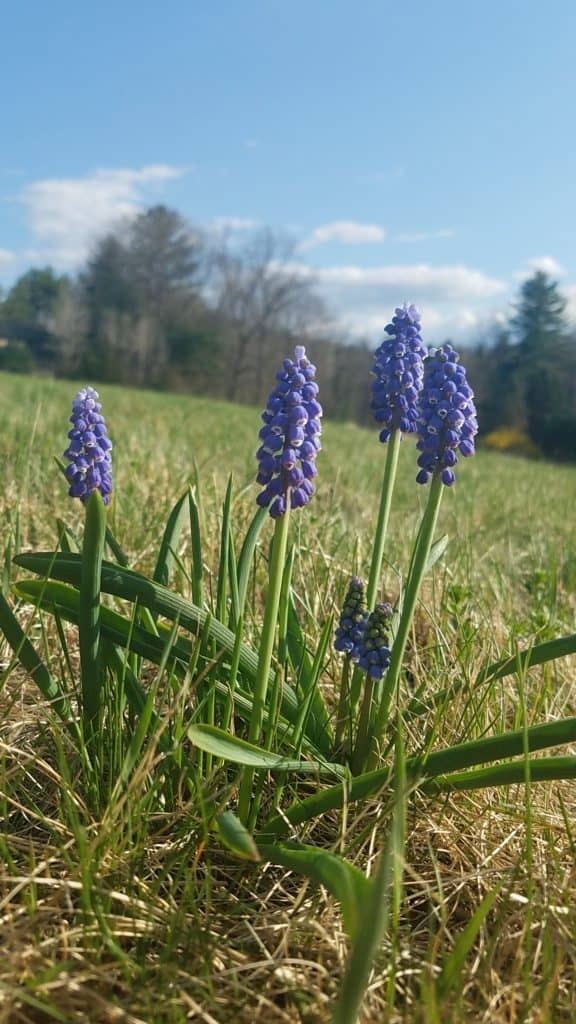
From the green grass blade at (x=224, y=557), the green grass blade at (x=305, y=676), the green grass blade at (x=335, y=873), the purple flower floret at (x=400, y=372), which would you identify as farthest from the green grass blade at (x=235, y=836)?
the purple flower floret at (x=400, y=372)

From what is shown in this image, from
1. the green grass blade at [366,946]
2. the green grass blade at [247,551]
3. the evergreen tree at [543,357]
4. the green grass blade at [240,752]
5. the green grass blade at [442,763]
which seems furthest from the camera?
the evergreen tree at [543,357]

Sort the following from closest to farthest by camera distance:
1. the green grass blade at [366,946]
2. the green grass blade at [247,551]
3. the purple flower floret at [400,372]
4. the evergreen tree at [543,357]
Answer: the green grass blade at [366,946] → the purple flower floret at [400,372] → the green grass blade at [247,551] → the evergreen tree at [543,357]

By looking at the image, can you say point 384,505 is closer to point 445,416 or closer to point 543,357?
point 445,416

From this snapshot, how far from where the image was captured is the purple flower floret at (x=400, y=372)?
6.22ft

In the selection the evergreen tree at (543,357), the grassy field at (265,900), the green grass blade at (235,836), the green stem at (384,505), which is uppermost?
the evergreen tree at (543,357)

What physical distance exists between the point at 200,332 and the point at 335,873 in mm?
60424

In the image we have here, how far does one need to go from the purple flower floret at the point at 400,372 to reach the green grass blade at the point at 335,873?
93cm

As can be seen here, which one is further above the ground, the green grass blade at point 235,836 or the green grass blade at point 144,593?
the green grass blade at point 144,593

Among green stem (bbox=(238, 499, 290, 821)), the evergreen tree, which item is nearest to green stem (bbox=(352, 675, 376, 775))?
green stem (bbox=(238, 499, 290, 821))

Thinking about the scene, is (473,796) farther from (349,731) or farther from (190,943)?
(190,943)

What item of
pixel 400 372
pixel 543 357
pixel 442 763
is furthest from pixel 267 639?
pixel 543 357

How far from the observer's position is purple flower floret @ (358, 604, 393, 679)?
1.82m

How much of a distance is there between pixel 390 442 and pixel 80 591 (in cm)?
80

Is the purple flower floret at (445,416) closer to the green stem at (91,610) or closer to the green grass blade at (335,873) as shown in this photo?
the green stem at (91,610)
